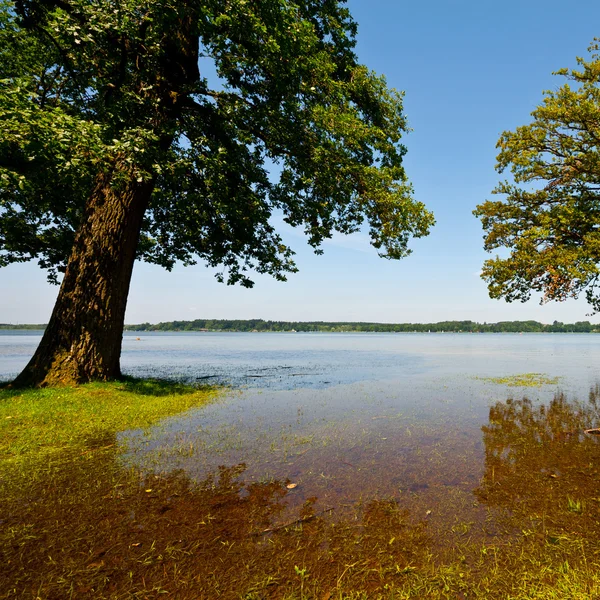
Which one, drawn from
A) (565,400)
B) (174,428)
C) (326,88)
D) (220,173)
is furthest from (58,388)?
(565,400)

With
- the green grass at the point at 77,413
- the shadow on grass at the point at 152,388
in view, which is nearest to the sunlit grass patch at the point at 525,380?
the green grass at the point at 77,413

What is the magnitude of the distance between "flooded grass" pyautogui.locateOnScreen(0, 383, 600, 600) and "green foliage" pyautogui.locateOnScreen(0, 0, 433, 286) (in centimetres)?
717

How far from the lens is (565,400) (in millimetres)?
12648

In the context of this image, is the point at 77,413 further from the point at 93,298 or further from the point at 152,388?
the point at 93,298

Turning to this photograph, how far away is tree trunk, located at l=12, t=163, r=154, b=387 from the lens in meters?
11.1

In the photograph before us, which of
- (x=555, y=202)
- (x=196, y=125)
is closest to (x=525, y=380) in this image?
(x=555, y=202)

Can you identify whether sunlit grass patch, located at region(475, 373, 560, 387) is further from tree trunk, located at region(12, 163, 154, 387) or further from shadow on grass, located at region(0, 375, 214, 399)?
tree trunk, located at region(12, 163, 154, 387)

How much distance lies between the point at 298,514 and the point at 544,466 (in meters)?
5.05

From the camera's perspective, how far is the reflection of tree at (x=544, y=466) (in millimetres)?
4531

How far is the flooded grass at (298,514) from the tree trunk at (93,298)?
3.01 m

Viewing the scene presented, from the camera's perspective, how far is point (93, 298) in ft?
37.3

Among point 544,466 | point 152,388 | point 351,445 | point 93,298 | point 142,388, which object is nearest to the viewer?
point 544,466

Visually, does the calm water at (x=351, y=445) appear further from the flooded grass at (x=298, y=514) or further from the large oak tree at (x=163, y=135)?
the large oak tree at (x=163, y=135)

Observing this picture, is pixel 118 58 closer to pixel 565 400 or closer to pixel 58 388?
pixel 58 388
